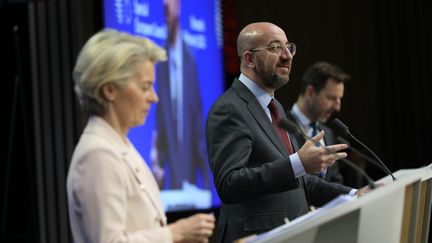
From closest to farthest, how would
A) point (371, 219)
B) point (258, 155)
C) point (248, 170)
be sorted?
point (371, 219) → point (248, 170) → point (258, 155)

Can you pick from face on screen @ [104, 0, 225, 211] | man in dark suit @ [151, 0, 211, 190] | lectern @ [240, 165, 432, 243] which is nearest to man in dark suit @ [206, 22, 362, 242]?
lectern @ [240, 165, 432, 243]

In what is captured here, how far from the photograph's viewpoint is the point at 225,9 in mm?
6461

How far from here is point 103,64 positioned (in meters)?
1.96

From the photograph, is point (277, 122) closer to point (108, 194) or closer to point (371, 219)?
point (371, 219)

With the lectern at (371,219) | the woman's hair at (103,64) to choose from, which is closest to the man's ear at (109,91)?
the woman's hair at (103,64)

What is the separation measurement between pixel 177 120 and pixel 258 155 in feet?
7.94

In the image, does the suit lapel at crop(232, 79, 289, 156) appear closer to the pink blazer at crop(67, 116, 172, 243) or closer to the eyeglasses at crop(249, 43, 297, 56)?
the eyeglasses at crop(249, 43, 297, 56)

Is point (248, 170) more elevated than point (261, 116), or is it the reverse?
point (261, 116)

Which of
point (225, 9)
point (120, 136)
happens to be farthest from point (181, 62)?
point (120, 136)

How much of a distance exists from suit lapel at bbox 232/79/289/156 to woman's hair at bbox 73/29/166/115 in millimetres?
1032

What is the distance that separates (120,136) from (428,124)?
20.9ft

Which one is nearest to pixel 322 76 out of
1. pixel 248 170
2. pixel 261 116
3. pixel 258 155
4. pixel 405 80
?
pixel 261 116

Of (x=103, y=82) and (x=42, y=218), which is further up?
(x=103, y=82)

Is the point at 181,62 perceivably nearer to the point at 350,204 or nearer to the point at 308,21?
the point at 308,21
